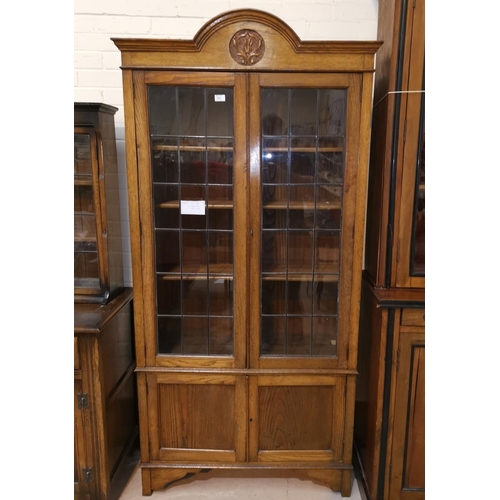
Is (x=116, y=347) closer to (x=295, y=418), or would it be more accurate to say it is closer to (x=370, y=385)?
(x=295, y=418)

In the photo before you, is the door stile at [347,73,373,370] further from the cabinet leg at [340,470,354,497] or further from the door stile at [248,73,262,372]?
the cabinet leg at [340,470,354,497]

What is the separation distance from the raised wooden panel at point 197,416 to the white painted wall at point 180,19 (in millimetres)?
1661

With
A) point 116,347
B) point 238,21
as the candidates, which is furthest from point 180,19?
point 116,347

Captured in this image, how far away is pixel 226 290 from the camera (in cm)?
174

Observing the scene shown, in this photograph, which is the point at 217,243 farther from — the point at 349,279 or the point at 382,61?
the point at 382,61

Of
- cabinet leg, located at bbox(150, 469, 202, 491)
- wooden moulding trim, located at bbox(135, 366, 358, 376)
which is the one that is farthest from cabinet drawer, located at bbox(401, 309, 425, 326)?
cabinet leg, located at bbox(150, 469, 202, 491)

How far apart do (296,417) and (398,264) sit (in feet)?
2.75

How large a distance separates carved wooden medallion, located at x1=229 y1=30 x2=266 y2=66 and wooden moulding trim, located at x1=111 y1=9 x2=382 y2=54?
0.05 m

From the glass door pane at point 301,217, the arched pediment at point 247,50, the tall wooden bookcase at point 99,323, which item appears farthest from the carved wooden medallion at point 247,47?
the tall wooden bookcase at point 99,323

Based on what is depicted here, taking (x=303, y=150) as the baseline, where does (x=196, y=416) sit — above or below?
below

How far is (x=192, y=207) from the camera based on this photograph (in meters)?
1.68

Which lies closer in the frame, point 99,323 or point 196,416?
point 99,323
